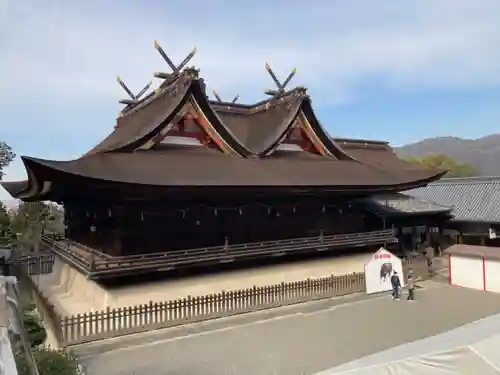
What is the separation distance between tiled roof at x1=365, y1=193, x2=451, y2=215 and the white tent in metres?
17.5

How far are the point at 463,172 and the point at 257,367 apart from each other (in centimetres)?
7363

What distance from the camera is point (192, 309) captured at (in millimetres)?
13648

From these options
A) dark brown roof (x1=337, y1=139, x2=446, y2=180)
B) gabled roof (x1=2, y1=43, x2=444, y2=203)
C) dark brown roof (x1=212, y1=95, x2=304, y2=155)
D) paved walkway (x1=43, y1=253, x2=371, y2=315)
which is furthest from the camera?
dark brown roof (x1=337, y1=139, x2=446, y2=180)

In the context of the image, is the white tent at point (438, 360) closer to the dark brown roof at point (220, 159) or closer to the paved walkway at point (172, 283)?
the dark brown roof at point (220, 159)

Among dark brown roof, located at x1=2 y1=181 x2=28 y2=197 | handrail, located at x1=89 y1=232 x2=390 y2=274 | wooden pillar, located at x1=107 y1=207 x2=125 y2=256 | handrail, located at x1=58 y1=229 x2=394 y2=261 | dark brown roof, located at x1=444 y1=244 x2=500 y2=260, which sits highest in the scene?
dark brown roof, located at x1=2 y1=181 x2=28 y2=197

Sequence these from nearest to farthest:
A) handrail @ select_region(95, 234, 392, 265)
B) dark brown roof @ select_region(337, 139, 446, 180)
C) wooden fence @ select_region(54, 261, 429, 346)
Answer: wooden fence @ select_region(54, 261, 429, 346), handrail @ select_region(95, 234, 392, 265), dark brown roof @ select_region(337, 139, 446, 180)

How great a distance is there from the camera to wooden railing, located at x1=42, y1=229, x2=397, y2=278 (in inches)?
529

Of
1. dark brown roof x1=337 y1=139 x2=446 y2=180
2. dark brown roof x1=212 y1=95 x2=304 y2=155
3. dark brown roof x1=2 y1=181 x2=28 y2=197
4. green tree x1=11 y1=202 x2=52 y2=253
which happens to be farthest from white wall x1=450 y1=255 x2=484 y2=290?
green tree x1=11 y1=202 x2=52 y2=253

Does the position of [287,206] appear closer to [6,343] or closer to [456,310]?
[456,310]

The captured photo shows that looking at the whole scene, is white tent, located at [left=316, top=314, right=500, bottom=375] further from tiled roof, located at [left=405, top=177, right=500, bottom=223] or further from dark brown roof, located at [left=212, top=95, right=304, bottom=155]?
tiled roof, located at [left=405, top=177, right=500, bottom=223]

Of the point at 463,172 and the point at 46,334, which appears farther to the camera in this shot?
the point at 463,172

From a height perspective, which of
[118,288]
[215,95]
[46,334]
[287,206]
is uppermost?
[215,95]

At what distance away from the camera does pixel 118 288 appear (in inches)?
538

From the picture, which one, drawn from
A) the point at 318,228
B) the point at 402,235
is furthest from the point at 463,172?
the point at 318,228
